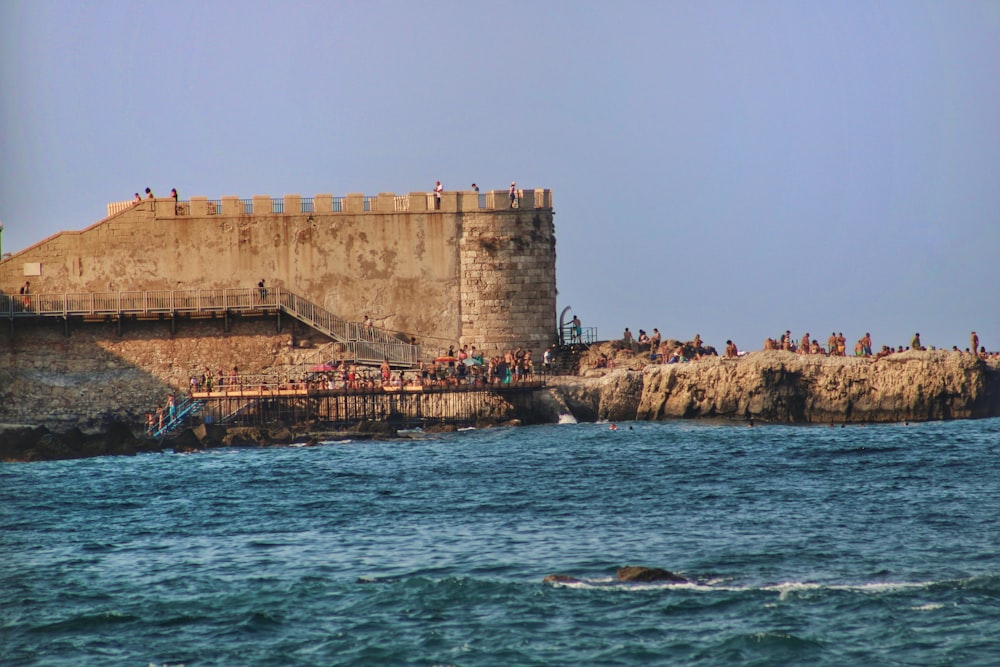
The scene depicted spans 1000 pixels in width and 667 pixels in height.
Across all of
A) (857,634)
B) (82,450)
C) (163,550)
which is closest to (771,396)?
(82,450)

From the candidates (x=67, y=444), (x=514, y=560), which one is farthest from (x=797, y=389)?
(x=514, y=560)

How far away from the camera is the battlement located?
45.7 metres

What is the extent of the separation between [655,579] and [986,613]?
13.5 ft

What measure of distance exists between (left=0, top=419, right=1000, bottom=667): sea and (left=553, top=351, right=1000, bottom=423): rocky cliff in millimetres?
6101

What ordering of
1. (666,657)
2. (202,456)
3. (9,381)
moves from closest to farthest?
(666,657), (202,456), (9,381)

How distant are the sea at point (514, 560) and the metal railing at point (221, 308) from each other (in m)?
10.5

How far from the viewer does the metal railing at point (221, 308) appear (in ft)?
145

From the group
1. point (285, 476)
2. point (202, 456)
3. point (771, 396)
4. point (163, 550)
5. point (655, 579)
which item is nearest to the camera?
point (655, 579)

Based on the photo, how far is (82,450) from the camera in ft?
127

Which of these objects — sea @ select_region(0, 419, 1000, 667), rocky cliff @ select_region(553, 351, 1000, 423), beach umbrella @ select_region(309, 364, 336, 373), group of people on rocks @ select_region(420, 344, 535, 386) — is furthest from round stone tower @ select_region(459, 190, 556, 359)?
sea @ select_region(0, 419, 1000, 667)

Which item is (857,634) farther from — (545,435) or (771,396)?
(771,396)

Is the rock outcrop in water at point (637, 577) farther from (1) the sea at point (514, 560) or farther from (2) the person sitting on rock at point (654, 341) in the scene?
(2) the person sitting on rock at point (654, 341)

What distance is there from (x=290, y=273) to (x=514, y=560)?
89.0 ft

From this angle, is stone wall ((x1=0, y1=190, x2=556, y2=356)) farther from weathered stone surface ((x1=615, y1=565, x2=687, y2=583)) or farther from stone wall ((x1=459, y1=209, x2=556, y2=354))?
weathered stone surface ((x1=615, y1=565, x2=687, y2=583))
